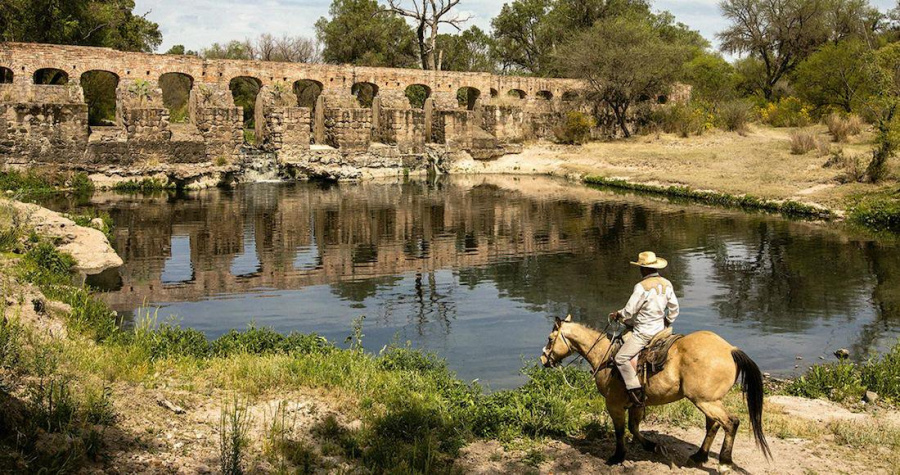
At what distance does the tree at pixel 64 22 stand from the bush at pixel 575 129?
2262cm

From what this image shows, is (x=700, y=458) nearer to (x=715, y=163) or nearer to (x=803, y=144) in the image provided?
(x=803, y=144)

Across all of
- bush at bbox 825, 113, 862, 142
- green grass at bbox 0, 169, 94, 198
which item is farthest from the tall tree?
green grass at bbox 0, 169, 94, 198

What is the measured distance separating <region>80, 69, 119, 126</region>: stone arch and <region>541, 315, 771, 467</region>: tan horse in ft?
115

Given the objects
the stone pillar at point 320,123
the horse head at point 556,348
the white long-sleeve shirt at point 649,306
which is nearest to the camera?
the white long-sleeve shirt at point 649,306

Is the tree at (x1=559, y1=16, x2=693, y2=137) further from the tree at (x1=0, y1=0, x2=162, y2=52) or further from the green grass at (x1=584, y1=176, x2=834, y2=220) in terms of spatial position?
the tree at (x1=0, y1=0, x2=162, y2=52)

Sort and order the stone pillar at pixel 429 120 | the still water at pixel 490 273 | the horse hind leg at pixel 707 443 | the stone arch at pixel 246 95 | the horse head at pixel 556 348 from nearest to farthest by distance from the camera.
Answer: the horse hind leg at pixel 707 443
the horse head at pixel 556 348
the still water at pixel 490 273
the stone pillar at pixel 429 120
the stone arch at pixel 246 95

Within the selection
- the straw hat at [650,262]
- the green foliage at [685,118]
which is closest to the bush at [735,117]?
the green foliage at [685,118]

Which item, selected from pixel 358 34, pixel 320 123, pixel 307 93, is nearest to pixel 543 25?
pixel 358 34

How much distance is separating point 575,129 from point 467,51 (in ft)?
75.4

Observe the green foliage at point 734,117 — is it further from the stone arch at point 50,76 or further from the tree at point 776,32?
the stone arch at point 50,76

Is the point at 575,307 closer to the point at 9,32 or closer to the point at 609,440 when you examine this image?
the point at 609,440

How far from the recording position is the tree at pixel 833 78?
37406 millimetres

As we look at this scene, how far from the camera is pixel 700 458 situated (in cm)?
603

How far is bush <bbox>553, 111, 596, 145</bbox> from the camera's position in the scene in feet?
131
